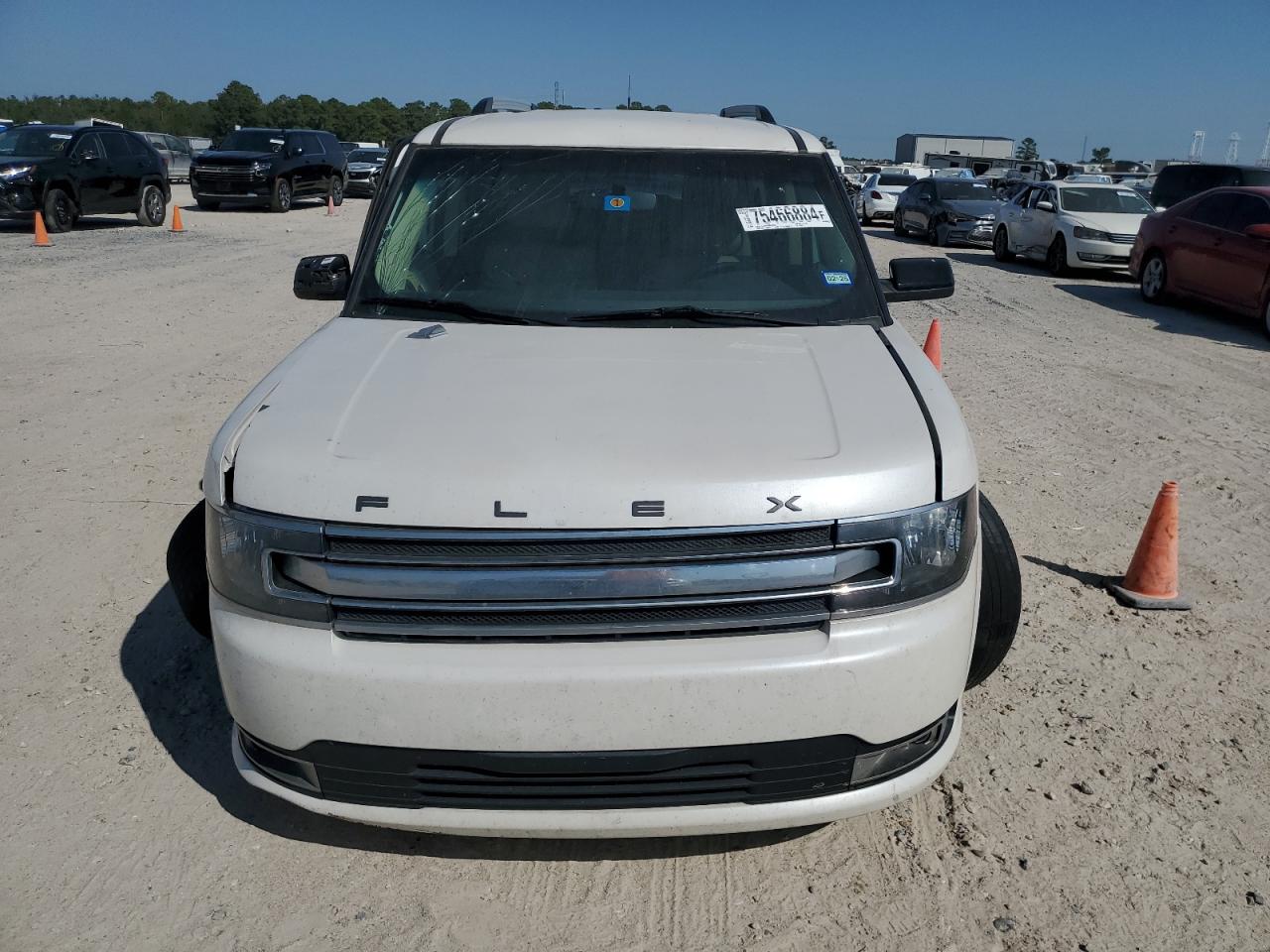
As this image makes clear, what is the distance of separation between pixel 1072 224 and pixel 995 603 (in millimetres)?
14990

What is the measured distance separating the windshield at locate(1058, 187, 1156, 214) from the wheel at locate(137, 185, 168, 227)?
55.7ft

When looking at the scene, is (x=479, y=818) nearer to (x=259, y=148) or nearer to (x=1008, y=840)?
(x=1008, y=840)

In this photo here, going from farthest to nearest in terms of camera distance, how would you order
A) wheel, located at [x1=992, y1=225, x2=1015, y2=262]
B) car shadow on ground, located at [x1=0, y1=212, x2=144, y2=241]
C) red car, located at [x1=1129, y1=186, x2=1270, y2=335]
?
wheel, located at [x1=992, y1=225, x2=1015, y2=262], car shadow on ground, located at [x1=0, y1=212, x2=144, y2=241], red car, located at [x1=1129, y1=186, x2=1270, y2=335]

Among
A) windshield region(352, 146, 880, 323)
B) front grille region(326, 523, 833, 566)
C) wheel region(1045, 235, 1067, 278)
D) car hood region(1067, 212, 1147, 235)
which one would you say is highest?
windshield region(352, 146, 880, 323)

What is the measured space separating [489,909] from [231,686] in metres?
0.87

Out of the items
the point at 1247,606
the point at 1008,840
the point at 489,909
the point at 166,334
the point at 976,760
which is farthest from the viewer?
the point at 166,334

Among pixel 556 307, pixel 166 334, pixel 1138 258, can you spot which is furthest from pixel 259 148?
pixel 556 307

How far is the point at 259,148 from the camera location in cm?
2573

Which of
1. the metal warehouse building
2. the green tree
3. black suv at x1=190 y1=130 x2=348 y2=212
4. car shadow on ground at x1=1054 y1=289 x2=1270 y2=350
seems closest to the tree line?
the green tree

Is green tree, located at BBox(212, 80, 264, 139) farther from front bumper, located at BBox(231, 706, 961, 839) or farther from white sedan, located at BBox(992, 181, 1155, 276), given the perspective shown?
front bumper, located at BBox(231, 706, 961, 839)

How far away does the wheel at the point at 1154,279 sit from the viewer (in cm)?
1351

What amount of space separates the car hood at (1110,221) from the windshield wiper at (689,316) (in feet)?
48.6

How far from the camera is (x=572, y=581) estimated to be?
7.82 ft

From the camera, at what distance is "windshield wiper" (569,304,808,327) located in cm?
347
